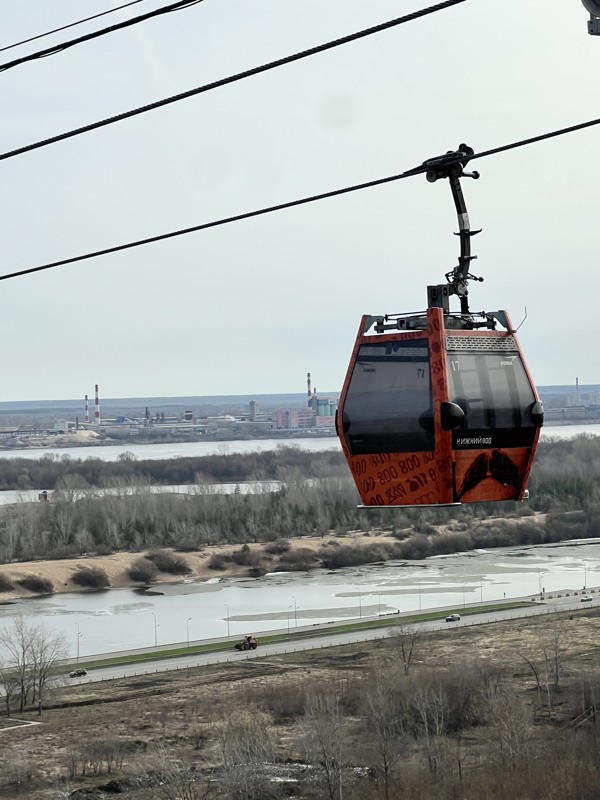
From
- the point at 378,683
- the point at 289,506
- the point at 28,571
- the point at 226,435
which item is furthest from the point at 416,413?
the point at 226,435

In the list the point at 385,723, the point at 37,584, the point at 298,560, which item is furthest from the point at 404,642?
the point at 298,560

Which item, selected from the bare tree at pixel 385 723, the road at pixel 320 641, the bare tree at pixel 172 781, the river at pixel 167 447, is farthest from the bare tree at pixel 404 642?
the river at pixel 167 447

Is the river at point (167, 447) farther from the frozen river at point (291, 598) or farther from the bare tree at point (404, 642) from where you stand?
the bare tree at point (404, 642)

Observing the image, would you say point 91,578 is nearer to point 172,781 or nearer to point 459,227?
point 172,781

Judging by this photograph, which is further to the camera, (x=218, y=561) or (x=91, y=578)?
(x=218, y=561)

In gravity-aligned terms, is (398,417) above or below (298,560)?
above

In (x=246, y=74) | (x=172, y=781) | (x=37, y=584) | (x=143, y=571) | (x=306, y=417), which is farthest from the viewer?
(x=306, y=417)

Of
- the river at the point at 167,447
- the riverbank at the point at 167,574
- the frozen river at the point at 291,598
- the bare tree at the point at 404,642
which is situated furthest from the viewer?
the river at the point at 167,447
